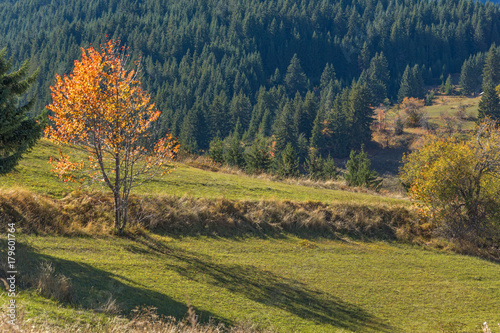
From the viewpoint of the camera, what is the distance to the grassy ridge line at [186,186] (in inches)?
803

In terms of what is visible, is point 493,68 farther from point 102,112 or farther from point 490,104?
point 102,112

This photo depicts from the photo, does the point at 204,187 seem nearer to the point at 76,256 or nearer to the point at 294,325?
the point at 76,256

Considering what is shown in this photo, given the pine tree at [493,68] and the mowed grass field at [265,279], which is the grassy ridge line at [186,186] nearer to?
the mowed grass field at [265,279]

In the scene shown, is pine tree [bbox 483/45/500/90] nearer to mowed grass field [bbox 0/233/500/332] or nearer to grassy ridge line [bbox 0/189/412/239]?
grassy ridge line [bbox 0/189/412/239]

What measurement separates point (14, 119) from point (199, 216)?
1034cm

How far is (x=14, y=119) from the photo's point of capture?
46.2 feet

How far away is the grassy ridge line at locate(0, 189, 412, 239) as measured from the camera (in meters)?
17.0

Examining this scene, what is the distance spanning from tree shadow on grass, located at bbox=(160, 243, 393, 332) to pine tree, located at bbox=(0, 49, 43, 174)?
7806 mm

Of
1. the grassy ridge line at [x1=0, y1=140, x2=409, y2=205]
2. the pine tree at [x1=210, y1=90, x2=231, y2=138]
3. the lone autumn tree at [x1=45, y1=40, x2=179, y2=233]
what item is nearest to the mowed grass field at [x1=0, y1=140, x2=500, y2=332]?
the grassy ridge line at [x1=0, y1=140, x2=409, y2=205]

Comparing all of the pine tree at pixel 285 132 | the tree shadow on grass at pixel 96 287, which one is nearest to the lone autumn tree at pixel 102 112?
the tree shadow on grass at pixel 96 287

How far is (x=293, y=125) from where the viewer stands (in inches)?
5340

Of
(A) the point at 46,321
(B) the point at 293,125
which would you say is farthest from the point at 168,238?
(B) the point at 293,125

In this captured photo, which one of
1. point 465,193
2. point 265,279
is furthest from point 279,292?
point 465,193

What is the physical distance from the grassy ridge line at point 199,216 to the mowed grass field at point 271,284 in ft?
3.18
